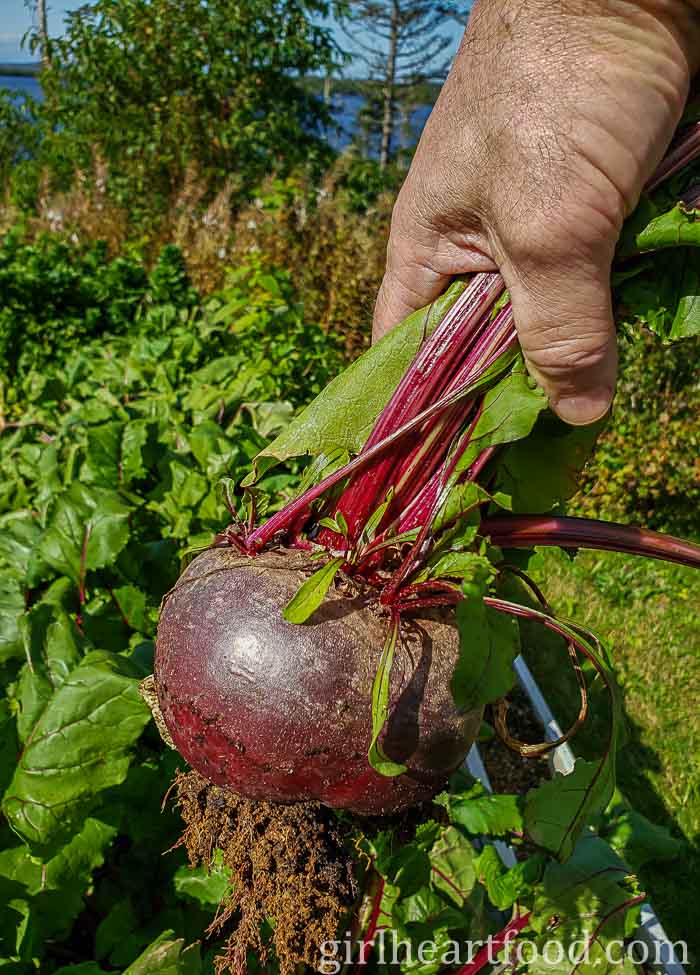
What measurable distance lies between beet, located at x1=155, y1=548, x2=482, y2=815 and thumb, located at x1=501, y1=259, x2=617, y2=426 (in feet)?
1.44

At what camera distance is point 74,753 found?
1.56 metres

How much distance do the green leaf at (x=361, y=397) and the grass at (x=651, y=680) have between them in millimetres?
1635

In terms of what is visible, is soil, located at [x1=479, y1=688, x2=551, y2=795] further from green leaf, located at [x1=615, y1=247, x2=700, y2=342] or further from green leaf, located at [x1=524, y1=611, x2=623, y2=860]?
green leaf, located at [x1=615, y1=247, x2=700, y2=342]

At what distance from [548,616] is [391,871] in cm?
87

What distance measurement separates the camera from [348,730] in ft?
4.32

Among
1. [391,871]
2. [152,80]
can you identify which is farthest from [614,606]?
[152,80]

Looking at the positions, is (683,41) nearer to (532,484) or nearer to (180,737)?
(532,484)

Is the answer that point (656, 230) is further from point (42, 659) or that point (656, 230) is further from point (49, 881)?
point (49, 881)

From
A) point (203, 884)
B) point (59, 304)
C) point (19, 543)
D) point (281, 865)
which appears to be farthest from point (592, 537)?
point (59, 304)

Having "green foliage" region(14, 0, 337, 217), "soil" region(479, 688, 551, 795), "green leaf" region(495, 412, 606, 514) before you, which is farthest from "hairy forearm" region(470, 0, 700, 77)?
"green foliage" region(14, 0, 337, 217)

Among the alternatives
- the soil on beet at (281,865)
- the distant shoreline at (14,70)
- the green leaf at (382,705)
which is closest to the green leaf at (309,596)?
the green leaf at (382,705)

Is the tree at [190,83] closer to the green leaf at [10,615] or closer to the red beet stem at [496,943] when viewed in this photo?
the green leaf at [10,615]

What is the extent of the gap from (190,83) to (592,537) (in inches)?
397

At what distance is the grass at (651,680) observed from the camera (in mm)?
3182
